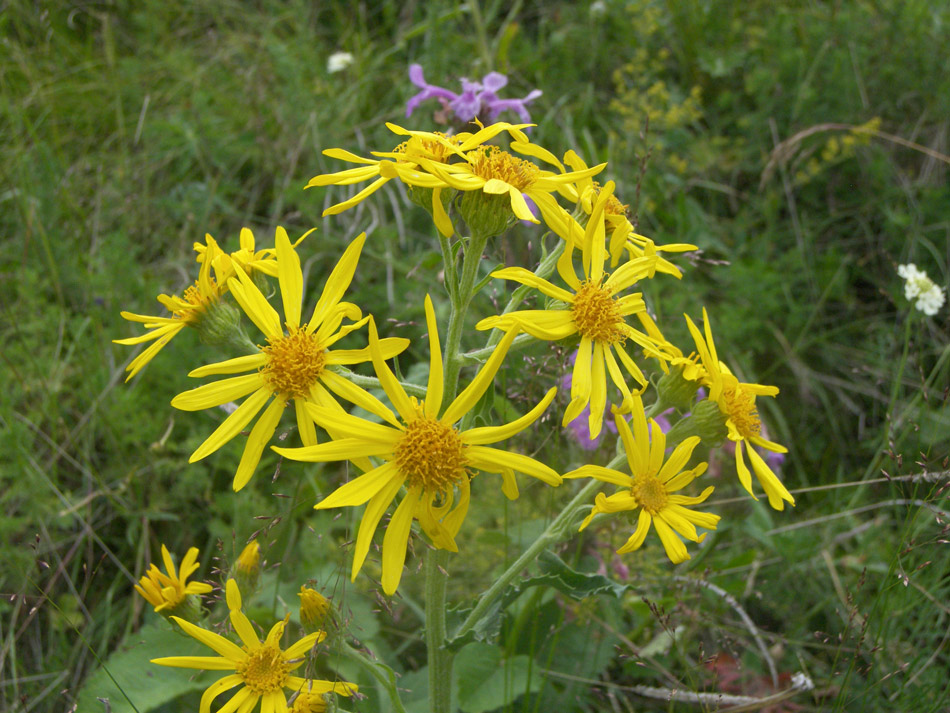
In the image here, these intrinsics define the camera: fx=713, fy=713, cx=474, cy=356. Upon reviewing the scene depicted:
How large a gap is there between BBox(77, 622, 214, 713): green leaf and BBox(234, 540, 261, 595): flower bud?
1.10 ft

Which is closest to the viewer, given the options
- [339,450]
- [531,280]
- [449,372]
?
[339,450]

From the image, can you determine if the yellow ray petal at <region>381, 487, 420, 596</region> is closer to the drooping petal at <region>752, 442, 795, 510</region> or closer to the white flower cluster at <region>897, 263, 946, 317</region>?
the drooping petal at <region>752, 442, 795, 510</region>

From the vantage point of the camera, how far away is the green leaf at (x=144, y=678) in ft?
7.44

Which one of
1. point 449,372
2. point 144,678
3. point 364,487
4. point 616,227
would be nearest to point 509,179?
point 616,227

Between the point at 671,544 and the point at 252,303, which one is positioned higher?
the point at 252,303

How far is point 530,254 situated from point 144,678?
6.96 feet

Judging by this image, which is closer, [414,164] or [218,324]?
[414,164]

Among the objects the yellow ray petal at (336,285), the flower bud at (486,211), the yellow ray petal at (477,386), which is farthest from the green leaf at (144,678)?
the flower bud at (486,211)

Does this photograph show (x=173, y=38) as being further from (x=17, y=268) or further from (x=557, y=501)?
(x=557, y=501)

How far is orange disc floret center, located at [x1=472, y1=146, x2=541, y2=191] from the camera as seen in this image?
1.79m

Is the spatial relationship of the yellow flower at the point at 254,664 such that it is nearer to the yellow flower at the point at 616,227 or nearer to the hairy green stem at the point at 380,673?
the hairy green stem at the point at 380,673

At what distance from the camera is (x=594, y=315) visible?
1783mm

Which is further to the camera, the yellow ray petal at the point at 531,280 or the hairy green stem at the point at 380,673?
the hairy green stem at the point at 380,673

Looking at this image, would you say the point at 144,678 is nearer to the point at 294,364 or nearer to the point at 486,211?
the point at 294,364
